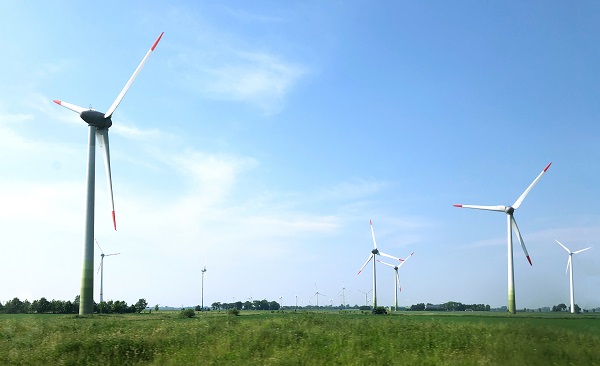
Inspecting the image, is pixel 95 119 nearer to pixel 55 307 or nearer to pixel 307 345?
pixel 307 345

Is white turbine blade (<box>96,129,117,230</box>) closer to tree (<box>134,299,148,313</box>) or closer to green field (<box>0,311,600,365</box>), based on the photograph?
green field (<box>0,311,600,365</box>)

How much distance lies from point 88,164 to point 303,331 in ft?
156

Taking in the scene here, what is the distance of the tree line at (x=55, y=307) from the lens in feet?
397

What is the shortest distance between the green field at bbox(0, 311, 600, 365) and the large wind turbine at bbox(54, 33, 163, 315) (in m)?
28.6

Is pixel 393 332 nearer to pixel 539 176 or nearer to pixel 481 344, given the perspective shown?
pixel 481 344

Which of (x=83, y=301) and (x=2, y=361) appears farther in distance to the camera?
(x=83, y=301)

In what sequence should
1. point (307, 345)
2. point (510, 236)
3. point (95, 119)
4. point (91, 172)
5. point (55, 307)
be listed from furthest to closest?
point (55, 307) < point (510, 236) < point (95, 119) < point (91, 172) < point (307, 345)

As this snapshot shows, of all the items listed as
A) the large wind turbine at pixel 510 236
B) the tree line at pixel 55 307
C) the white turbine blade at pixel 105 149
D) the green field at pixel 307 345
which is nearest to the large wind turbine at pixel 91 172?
the white turbine blade at pixel 105 149

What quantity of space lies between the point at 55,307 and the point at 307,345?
118751 mm

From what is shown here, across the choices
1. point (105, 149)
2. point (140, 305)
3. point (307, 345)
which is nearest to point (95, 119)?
point (105, 149)

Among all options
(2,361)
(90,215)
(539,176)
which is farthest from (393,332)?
(539,176)

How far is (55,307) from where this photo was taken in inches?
5153

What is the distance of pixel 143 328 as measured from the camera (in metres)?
40.9

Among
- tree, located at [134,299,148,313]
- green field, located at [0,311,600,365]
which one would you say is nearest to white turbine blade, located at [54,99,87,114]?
green field, located at [0,311,600,365]
